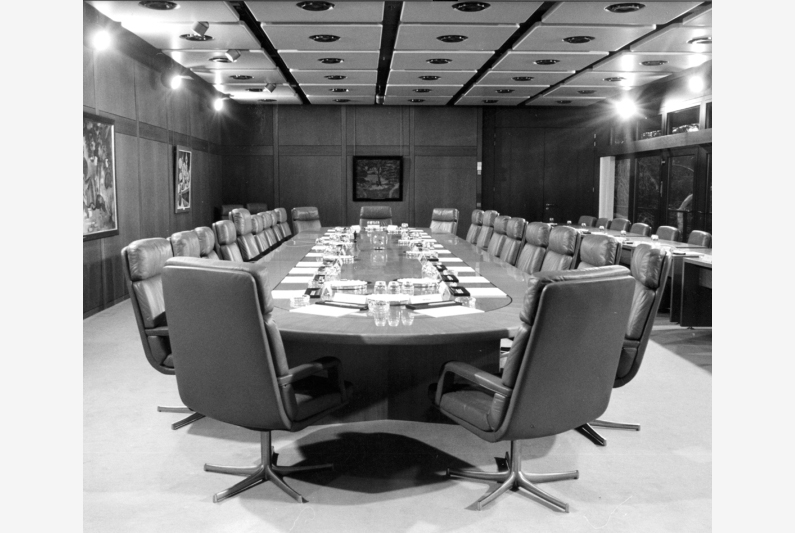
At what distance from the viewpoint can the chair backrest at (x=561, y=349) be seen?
8.36 ft

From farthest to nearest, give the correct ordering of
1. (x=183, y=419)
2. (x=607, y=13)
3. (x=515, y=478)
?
1. (x=607, y=13)
2. (x=183, y=419)
3. (x=515, y=478)

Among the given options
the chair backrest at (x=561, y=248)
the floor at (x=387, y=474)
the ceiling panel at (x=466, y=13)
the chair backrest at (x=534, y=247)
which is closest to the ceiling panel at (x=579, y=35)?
the ceiling panel at (x=466, y=13)

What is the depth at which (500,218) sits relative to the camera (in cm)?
742

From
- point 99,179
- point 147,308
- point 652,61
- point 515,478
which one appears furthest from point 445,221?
point 515,478

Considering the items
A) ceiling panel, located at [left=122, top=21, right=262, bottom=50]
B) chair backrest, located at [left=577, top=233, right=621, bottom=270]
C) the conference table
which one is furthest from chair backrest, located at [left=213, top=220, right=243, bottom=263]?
chair backrest, located at [left=577, top=233, right=621, bottom=270]

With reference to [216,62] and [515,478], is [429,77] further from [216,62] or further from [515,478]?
[515,478]

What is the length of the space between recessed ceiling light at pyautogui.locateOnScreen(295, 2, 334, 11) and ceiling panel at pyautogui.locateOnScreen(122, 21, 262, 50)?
3.08 feet

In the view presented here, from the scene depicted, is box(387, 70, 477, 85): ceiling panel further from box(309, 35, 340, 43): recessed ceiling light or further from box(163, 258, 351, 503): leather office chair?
box(163, 258, 351, 503): leather office chair

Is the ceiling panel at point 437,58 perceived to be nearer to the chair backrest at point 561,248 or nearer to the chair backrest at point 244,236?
the chair backrest at point 244,236

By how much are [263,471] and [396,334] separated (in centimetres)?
88

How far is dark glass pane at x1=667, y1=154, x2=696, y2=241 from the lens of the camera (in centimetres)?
1015

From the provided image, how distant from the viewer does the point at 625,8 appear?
20.9 ft

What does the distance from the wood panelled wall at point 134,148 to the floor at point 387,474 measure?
323cm

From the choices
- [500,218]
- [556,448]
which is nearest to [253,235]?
[500,218]
